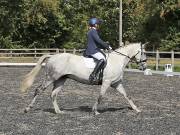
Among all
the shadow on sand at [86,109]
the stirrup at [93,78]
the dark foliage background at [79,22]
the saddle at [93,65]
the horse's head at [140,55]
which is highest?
the dark foliage background at [79,22]

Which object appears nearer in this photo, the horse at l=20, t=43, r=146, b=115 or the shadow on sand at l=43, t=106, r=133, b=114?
the horse at l=20, t=43, r=146, b=115

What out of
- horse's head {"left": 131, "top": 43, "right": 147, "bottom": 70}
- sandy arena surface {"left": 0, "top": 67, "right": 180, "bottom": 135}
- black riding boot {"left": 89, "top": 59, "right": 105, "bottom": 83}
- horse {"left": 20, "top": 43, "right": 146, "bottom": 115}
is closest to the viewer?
sandy arena surface {"left": 0, "top": 67, "right": 180, "bottom": 135}

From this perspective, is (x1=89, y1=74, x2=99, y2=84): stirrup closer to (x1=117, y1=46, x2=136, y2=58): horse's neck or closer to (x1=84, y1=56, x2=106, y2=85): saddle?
(x1=84, y1=56, x2=106, y2=85): saddle

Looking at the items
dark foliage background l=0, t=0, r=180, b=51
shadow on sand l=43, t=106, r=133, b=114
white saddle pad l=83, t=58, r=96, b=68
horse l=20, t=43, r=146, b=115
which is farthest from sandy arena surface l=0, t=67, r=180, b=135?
dark foliage background l=0, t=0, r=180, b=51

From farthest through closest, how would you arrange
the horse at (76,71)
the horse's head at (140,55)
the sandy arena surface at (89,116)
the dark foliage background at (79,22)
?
the dark foliage background at (79,22) → the horse's head at (140,55) → the horse at (76,71) → the sandy arena surface at (89,116)

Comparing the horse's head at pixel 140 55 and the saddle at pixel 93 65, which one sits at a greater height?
the horse's head at pixel 140 55

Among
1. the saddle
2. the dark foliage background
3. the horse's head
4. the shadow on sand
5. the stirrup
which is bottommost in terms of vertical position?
the shadow on sand

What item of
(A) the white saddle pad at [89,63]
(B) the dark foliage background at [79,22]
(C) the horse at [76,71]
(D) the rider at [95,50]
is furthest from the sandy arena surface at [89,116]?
(B) the dark foliage background at [79,22]

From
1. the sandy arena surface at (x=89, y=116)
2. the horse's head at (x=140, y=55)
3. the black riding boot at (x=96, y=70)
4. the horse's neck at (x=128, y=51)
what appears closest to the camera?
the sandy arena surface at (x=89, y=116)

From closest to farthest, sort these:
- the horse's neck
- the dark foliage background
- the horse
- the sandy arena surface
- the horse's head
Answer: the sandy arena surface, the horse, the horse's neck, the horse's head, the dark foliage background

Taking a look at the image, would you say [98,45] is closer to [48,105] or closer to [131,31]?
[48,105]

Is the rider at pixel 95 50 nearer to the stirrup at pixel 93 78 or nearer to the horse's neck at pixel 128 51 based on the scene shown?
the stirrup at pixel 93 78

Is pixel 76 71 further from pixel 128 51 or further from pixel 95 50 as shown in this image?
pixel 128 51

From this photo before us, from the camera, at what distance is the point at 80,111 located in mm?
Result: 12914
